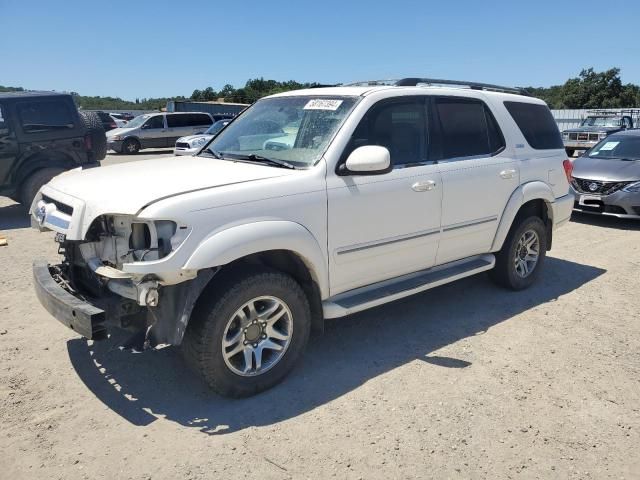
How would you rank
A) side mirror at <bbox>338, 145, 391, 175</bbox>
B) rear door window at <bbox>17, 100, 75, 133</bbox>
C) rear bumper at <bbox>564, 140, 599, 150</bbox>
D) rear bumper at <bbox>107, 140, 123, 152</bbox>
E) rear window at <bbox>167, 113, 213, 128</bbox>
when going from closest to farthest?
side mirror at <bbox>338, 145, 391, 175</bbox>
rear door window at <bbox>17, 100, 75, 133</bbox>
rear bumper at <bbox>564, 140, 599, 150</bbox>
rear bumper at <bbox>107, 140, 123, 152</bbox>
rear window at <bbox>167, 113, 213, 128</bbox>

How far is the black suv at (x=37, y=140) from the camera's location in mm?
8953

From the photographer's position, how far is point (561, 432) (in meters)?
3.22

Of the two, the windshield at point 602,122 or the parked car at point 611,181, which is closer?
the parked car at point 611,181

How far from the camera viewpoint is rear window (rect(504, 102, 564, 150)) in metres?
5.38

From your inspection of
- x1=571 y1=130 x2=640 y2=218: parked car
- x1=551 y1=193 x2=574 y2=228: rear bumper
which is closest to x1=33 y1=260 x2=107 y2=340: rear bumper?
x1=551 y1=193 x2=574 y2=228: rear bumper

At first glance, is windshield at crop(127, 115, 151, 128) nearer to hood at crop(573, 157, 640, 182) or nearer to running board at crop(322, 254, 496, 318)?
hood at crop(573, 157, 640, 182)

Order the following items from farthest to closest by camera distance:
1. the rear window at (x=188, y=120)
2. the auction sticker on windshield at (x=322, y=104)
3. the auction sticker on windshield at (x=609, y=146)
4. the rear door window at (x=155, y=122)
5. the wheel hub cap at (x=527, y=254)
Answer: the rear window at (x=188, y=120) < the rear door window at (x=155, y=122) < the auction sticker on windshield at (x=609, y=146) < the wheel hub cap at (x=527, y=254) < the auction sticker on windshield at (x=322, y=104)

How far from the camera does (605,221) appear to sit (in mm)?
9406

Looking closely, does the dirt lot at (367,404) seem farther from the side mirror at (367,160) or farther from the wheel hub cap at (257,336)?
the side mirror at (367,160)

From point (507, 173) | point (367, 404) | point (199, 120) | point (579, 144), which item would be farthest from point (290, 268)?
point (199, 120)

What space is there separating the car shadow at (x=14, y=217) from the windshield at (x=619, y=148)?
33.6ft

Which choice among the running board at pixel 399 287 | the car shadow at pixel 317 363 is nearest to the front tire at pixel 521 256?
the car shadow at pixel 317 363

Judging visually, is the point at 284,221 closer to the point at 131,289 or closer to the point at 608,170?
the point at 131,289

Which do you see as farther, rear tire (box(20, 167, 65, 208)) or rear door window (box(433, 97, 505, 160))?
rear tire (box(20, 167, 65, 208))
